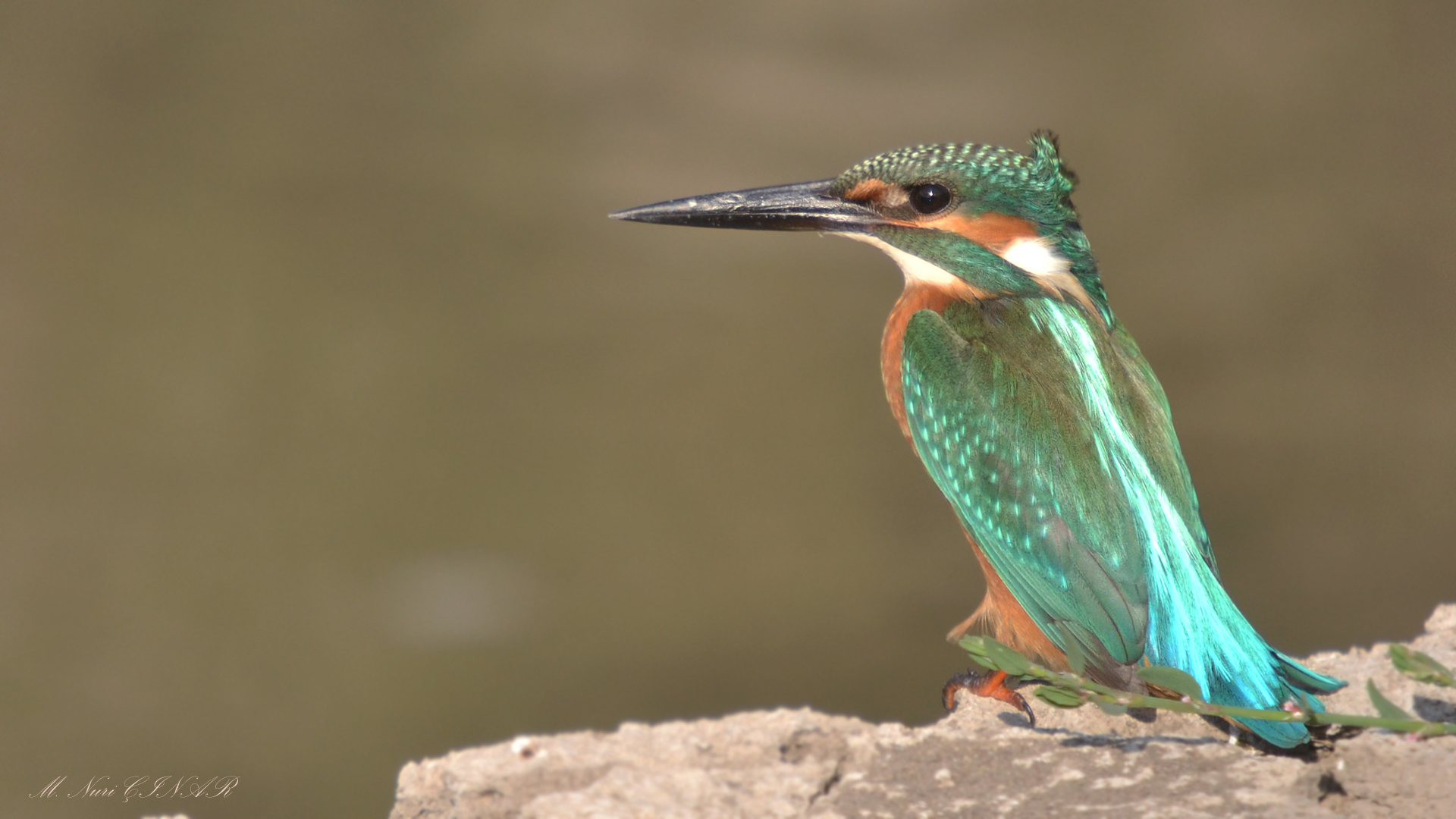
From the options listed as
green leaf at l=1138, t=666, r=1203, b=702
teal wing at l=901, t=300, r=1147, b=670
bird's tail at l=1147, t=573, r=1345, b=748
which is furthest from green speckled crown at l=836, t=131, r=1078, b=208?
green leaf at l=1138, t=666, r=1203, b=702

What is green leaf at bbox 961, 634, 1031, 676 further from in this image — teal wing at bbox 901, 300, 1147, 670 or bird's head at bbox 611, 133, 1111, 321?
bird's head at bbox 611, 133, 1111, 321

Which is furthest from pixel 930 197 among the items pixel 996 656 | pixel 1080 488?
pixel 996 656

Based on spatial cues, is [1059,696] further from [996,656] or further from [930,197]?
[930,197]

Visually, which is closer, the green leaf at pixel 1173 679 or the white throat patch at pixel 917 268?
the green leaf at pixel 1173 679

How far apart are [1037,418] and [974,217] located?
43cm

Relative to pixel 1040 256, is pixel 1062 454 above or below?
below

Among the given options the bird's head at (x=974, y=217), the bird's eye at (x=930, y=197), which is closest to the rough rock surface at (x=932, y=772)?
the bird's head at (x=974, y=217)

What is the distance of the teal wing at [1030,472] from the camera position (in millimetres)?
1916

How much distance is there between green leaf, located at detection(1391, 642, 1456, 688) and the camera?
55.4 inches

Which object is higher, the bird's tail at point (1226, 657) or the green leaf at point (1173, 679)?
the green leaf at point (1173, 679)

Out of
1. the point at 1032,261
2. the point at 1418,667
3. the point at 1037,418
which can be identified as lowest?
the point at 1418,667

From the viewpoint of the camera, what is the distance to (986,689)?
6.38 ft

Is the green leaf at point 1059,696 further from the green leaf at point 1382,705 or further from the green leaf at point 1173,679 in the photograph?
the green leaf at point 1382,705

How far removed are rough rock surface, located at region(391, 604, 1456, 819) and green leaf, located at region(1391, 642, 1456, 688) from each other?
9 cm
